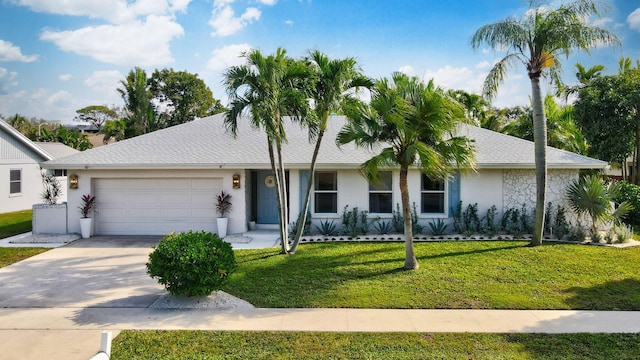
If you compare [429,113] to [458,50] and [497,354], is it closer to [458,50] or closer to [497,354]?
[497,354]

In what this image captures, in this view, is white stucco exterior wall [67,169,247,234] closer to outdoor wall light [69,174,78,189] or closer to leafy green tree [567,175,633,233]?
outdoor wall light [69,174,78,189]

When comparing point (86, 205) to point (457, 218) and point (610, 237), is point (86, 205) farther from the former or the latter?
point (610, 237)

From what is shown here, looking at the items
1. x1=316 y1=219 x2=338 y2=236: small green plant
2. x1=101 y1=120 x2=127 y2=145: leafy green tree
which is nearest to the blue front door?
x1=316 y1=219 x2=338 y2=236: small green plant

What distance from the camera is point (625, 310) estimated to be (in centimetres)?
772

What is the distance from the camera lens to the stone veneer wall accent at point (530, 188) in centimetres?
1445

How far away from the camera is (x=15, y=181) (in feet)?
73.5

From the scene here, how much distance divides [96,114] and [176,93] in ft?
147

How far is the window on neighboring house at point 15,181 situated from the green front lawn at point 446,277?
55.7 feet

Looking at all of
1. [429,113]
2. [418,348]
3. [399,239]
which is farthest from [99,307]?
[399,239]

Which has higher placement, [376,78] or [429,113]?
[376,78]

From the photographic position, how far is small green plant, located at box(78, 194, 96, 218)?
47.8ft

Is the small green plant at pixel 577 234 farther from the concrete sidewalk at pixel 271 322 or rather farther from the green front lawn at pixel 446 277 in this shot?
→ the concrete sidewalk at pixel 271 322

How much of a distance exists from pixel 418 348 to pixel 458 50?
1365 centimetres

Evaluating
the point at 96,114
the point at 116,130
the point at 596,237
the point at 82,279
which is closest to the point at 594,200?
the point at 596,237
